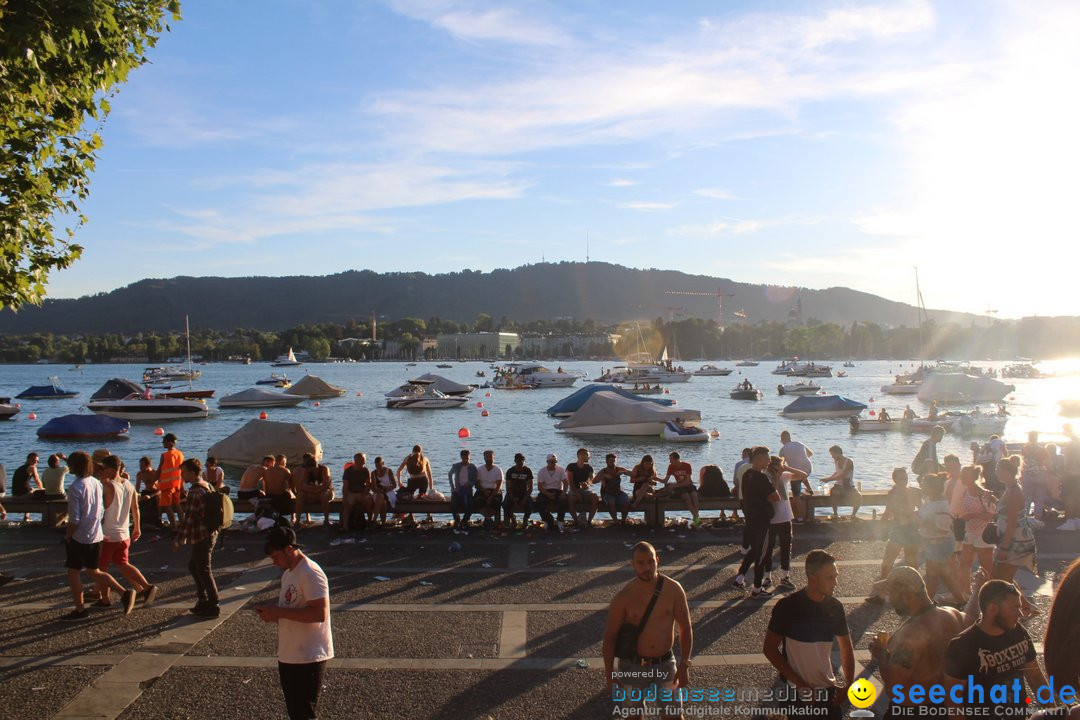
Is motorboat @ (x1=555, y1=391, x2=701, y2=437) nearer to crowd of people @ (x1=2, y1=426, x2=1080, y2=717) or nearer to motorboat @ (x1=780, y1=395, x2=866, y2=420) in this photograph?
motorboat @ (x1=780, y1=395, x2=866, y2=420)

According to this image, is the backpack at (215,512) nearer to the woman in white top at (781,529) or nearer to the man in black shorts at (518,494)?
the man in black shorts at (518,494)

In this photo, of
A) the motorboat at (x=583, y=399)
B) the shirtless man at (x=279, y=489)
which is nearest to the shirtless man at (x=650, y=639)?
the shirtless man at (x=279, y=489)

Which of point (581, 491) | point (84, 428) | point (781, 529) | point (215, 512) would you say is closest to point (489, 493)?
point (581, 491)

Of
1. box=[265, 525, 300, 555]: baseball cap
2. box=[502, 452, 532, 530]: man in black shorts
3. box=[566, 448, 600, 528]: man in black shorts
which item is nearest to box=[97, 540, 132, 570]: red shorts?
box=[265, 525, 300, 555]: baseball cap

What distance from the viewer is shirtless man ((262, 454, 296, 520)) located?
13.6 m

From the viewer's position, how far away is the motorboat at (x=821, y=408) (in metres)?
62.0

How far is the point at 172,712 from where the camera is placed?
6465 mm

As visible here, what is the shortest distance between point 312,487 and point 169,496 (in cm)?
238

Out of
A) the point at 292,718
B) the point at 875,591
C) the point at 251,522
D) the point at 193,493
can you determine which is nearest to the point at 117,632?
the point at 193,493

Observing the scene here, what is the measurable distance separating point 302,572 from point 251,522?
858 centimetres

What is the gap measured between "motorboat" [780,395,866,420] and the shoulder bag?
59839 millimetres

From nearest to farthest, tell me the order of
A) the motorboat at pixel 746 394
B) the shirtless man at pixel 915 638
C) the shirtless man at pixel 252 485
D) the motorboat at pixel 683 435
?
the shirtless man at pixel 915 638, the shirtless man at pixel 252 485, the motorboat at pixel 683 435, the motorboat at pixel 746 394

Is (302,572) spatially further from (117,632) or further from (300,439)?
(300,439)

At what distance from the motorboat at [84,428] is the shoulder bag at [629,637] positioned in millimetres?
52460
